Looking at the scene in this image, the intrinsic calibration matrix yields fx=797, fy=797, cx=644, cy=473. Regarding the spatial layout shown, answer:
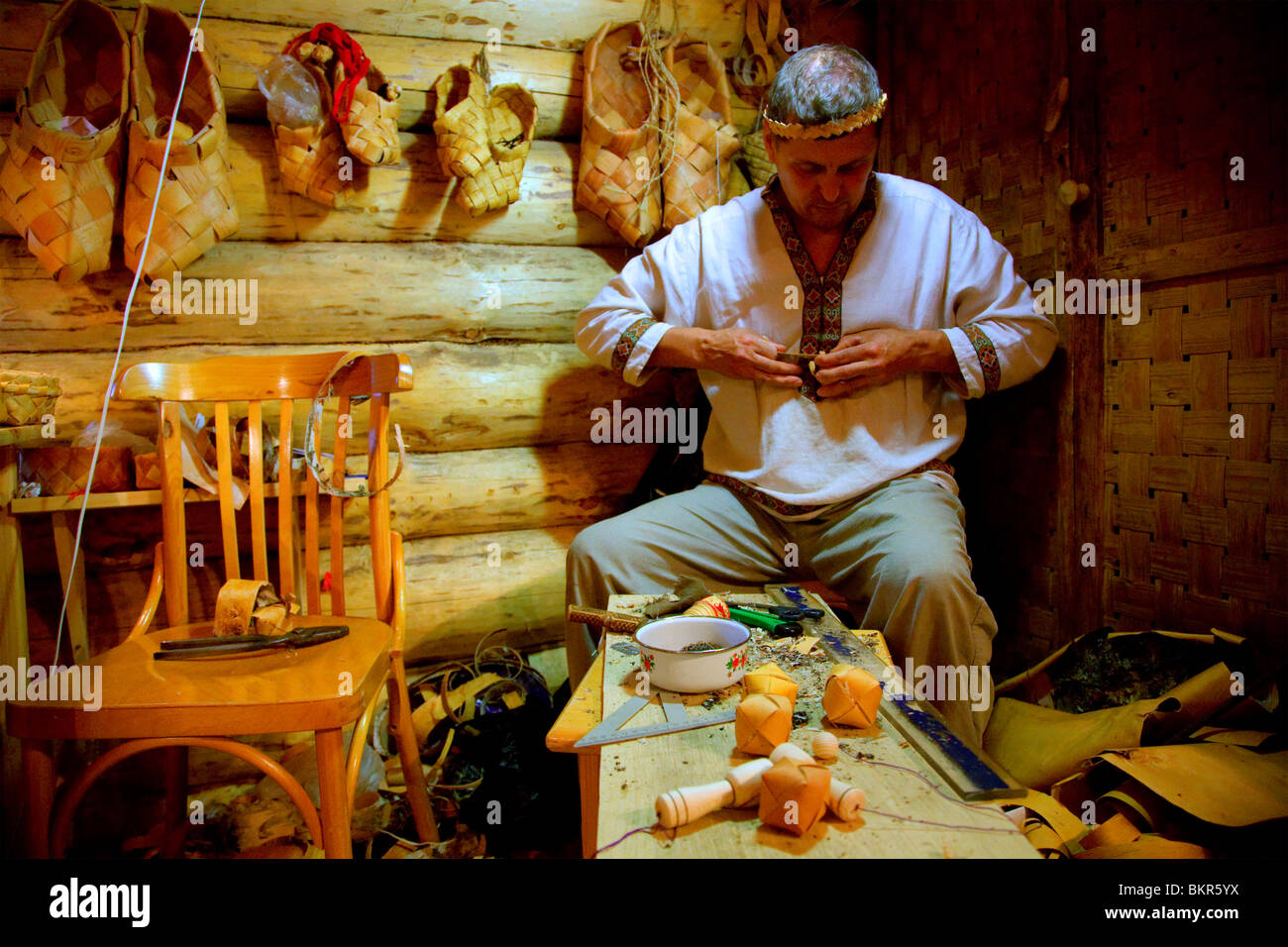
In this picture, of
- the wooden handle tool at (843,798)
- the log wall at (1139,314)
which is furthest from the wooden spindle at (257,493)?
the log wall at (1139,314)

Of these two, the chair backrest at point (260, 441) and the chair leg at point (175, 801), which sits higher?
the chair backrest at point (260, 441)

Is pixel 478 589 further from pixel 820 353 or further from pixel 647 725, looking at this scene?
pixel 647 725

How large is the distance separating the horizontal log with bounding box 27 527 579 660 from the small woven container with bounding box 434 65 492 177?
1.27 meters

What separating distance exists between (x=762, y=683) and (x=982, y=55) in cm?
241

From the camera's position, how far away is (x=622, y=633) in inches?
67.3

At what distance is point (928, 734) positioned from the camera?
121cm

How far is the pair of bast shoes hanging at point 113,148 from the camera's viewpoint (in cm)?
219

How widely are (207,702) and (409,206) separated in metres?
1.77

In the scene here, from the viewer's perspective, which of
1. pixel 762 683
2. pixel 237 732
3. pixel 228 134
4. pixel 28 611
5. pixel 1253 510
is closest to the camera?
pixel 762 683

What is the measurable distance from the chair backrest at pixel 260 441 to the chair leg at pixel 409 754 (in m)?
0.21

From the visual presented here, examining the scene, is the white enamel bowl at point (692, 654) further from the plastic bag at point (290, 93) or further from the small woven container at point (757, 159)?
the small woven container at point (757, 159)

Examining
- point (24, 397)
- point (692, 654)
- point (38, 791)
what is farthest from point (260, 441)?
point (692, 654)
